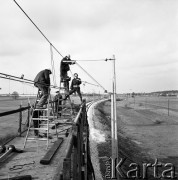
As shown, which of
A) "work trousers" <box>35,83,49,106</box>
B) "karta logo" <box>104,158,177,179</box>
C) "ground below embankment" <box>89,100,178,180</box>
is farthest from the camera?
"ground below embankment" <box>89,100,178,180</box>

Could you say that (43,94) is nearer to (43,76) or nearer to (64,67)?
(43,76)

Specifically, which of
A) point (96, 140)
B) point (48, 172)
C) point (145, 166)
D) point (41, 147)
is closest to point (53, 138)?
point (41, 147)

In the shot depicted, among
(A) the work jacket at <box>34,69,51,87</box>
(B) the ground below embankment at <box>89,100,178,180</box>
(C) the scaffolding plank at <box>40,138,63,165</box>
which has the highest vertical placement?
(A) the work jacket at <box>34,69,51,87</box>

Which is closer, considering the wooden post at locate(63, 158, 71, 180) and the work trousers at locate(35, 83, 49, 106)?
the wooden post at locate(63, 158, 71, 180)

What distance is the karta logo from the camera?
8.59 metres

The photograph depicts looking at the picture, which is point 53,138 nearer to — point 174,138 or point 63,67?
point 63,67

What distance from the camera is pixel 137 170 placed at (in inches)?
408

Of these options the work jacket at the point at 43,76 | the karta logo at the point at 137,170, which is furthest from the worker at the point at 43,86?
the karta logo at the point at 137,170

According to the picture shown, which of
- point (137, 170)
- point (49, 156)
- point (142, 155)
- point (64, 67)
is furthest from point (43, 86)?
point (142, 155)

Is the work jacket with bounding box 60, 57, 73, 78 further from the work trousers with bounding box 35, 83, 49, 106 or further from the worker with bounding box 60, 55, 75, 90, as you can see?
the work trousers with bounding box 35, 83, 49, 106

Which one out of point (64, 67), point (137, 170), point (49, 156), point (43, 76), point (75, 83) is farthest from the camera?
point (75, 83)

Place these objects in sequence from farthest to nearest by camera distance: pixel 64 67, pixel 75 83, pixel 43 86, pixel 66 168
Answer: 1. pixel 75 83
2. pixel 64 67
3. pixel 43 86
4. pixel 66 168

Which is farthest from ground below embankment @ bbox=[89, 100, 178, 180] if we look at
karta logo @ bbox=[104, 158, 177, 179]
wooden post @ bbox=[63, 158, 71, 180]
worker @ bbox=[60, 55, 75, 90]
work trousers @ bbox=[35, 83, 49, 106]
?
wooden post @ bbox=[63, 158, 71, 180]

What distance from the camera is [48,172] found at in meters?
4.67
